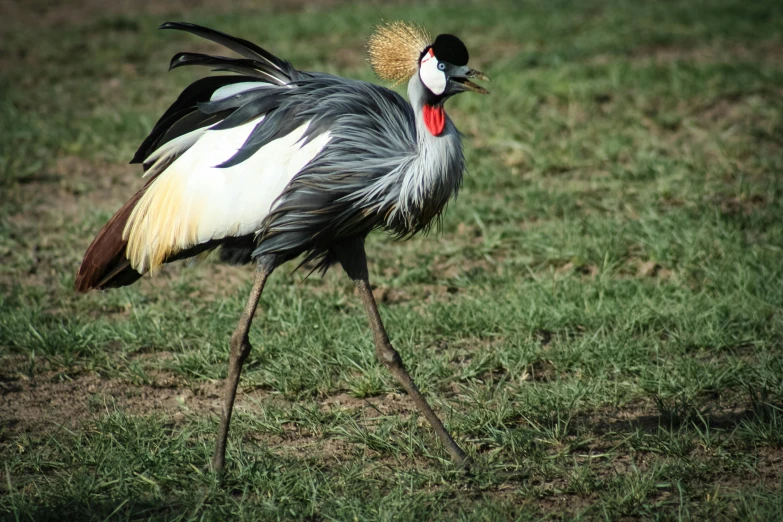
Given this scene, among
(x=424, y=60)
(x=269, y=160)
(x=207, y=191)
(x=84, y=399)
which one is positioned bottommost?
(x=84, y=399)

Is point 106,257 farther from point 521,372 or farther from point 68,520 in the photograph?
point 521,372

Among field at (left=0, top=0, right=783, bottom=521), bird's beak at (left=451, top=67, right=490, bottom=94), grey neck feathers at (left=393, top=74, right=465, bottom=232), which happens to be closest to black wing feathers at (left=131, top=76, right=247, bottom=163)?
field at (left=0, top=0, right=783, bottom=521)

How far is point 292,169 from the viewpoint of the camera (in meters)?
3.44

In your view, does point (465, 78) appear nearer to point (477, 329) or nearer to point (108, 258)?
point (477, 329)

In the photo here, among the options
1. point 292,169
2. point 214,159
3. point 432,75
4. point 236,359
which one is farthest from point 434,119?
point 236,359

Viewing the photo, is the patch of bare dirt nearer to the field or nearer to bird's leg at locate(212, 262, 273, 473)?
the field

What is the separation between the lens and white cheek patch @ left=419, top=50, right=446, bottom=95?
334 centimetres

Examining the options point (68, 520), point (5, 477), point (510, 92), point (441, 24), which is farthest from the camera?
point (441, 24)

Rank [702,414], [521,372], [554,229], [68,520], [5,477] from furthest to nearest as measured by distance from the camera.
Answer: [554,229] → [521,372] → [702,414] → [5,477] → [68,520]

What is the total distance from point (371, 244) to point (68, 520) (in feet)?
9.68

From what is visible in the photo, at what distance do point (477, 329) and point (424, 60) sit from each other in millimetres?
1704

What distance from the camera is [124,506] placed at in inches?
124

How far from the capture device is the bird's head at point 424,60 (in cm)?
332

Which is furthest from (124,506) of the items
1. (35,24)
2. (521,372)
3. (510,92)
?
(35,24)
